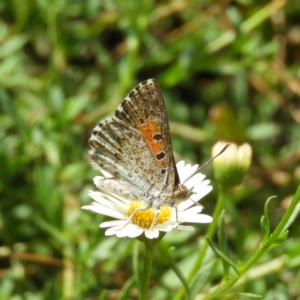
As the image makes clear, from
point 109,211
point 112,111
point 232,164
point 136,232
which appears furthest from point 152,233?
point 112,111

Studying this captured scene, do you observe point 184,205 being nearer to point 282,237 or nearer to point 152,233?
point 152,233

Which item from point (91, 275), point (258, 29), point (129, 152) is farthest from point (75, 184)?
point (258, 29)

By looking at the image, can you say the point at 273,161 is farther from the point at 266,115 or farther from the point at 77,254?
the point at 77,254

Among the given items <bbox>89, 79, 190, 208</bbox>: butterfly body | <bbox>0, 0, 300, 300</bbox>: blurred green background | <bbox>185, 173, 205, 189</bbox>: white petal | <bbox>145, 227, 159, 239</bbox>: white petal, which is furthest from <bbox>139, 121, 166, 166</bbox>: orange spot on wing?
<bbox>0, 0, 300, 300</bbox>: blurred green background

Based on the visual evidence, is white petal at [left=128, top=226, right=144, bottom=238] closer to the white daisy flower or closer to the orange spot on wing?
the white daisy flower

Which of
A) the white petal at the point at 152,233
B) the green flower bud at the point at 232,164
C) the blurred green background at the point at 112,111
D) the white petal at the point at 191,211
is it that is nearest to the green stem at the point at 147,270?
the white petal at the point at 152,233

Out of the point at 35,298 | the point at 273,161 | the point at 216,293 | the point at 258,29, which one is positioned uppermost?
the point at 258,29
